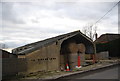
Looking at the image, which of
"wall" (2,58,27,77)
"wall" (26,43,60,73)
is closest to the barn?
"wall" (26,43,60,73)

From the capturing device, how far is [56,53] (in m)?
15.1

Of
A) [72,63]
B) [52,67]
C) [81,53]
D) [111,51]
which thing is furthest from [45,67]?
[111,51]

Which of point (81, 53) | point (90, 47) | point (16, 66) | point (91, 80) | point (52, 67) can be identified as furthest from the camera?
point (90, 47)

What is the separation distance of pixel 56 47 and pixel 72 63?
11.9 feet

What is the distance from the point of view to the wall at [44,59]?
12.8 meters

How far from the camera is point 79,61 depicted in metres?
18.0

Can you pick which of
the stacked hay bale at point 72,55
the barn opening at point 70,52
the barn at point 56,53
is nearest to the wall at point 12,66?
the barn at point 56,53

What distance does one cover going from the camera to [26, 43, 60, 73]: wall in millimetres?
12820

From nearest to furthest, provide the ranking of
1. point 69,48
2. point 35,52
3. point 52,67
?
point 35,52 < point 52,67 < point 69,48

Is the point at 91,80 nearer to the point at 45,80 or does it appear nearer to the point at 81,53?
the point at 45,80

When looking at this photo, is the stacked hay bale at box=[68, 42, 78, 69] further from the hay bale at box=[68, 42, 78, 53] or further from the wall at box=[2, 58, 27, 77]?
the wall at box=[2, 58, 27, 77]

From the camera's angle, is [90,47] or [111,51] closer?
[90,47]

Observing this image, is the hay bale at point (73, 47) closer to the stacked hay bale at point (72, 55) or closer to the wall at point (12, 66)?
the stacked hay bale at point (72, 55)

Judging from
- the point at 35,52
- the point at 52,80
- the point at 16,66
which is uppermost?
the point at 35,52
